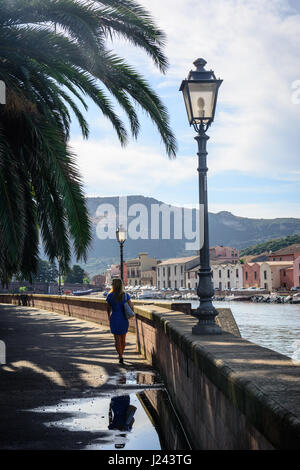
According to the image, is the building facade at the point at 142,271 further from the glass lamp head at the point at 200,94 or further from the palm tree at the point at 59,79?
the glass lamp head at the point at 200,94

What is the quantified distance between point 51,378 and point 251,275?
11382 centimetres

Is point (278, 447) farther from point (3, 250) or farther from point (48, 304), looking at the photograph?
point (48, 304)

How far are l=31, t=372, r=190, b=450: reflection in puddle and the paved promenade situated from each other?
35 mm

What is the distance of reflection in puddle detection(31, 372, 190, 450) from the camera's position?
502 centimetres

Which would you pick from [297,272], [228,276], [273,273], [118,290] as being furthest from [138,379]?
[228,276]

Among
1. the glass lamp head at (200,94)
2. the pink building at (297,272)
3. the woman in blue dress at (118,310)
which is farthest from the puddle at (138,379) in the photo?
the pink building at (297,272)

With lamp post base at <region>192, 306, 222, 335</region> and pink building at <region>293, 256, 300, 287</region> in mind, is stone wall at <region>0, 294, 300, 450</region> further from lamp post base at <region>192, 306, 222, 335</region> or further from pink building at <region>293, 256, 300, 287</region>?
pink building at <region>293, 256, 300, 287</region>

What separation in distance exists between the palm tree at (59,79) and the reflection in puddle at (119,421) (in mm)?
2528

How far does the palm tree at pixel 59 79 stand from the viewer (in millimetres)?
8312

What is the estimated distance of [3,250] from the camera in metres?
9.06

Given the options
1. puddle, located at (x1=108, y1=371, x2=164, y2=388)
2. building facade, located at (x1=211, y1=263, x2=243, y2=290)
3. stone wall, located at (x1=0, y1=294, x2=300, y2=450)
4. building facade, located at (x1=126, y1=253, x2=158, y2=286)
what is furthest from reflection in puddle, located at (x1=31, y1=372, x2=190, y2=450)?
building facade, located at (x1=126, y1=253, x2=158, y2=286)

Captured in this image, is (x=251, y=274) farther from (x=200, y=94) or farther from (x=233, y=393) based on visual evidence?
(x=233, y=393)

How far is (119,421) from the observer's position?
584 centimetres

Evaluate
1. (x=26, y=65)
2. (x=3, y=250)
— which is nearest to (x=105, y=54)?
(x=26, y=65)
